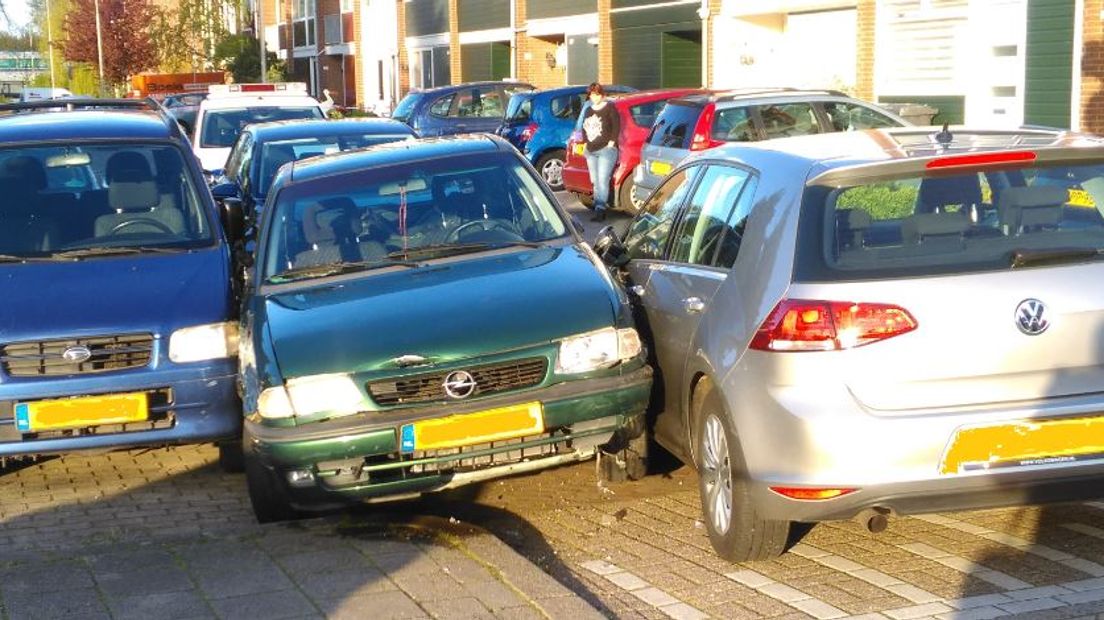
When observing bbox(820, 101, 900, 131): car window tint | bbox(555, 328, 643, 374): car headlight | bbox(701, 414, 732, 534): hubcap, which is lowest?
bbox(701, 414, 732, 534): hubcap

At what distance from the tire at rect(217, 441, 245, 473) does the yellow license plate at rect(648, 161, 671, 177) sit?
366 inches

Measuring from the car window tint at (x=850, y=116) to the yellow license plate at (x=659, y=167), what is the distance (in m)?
1.78

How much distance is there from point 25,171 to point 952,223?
5406 mm

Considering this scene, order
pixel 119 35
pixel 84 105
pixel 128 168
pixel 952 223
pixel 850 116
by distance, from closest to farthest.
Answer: pixel 952 223 → pixel 128 168 → pixel 84 105 → pixel 850 116 → pixel 119 35

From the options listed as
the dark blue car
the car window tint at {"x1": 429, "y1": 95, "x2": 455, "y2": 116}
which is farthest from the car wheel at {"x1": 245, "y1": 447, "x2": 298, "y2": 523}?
the car window tint at {"x1": 429, "y1": 95, "x2": 455, "y2": 116}

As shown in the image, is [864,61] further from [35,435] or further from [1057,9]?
[35,435]

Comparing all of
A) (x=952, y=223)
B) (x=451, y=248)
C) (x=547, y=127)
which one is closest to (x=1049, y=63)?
(x=547, y=127)

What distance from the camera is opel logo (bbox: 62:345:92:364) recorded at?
23.7 ft

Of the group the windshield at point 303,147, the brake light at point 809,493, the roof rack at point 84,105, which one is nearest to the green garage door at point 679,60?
the windshield at point 303,147

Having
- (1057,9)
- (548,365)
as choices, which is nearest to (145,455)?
(548,365)

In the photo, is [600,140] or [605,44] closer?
[600,140]

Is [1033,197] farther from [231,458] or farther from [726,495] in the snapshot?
[231,458]

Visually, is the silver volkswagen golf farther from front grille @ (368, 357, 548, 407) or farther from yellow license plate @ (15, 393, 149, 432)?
yellow license plate @ (15, 393, 149, 432)

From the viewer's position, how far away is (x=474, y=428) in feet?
20.5
